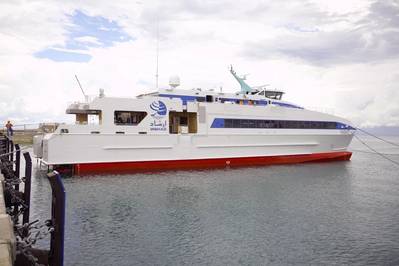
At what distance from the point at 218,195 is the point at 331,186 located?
7.37 m

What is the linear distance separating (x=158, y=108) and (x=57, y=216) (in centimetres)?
1943

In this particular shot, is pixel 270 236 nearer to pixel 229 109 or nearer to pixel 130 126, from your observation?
pixel 130 126

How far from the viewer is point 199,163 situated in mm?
26406

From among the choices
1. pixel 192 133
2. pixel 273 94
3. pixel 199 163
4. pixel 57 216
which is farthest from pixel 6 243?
pixel 273 94

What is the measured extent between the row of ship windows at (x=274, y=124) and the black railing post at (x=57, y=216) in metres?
21.5

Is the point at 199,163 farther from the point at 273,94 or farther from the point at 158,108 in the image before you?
the point at 273,94

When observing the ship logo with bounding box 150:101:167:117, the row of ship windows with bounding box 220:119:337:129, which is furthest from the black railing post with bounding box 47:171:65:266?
the row of ship windows with bounding box 220:119:337:129

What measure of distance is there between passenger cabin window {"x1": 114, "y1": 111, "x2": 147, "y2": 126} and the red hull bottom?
287 centimetres

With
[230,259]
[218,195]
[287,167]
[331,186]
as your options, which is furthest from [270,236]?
[287,167]

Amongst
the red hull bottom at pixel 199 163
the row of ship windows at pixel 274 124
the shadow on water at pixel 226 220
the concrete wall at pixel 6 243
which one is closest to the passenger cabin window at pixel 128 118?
the red hull bottom at pixel 199 163

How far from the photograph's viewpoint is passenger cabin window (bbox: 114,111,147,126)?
2445 centimetres

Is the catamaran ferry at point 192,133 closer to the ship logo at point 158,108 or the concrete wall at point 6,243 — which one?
the ship logo at point 158,108

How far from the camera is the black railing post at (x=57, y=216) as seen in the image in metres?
6.24

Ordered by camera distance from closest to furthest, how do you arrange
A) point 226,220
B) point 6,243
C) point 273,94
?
point 6,243, point 226,220, point 273,94
